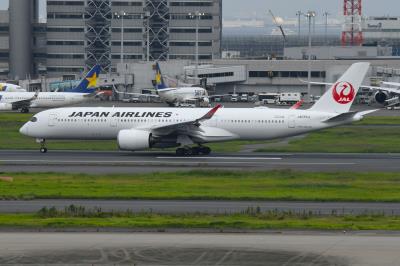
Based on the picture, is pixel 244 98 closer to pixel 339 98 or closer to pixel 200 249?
pixel 339 98

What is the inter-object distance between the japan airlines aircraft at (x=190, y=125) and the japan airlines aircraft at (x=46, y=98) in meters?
54.9

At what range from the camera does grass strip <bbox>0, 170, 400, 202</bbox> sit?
170ft

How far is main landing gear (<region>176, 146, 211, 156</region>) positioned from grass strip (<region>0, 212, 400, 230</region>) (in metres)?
28.8

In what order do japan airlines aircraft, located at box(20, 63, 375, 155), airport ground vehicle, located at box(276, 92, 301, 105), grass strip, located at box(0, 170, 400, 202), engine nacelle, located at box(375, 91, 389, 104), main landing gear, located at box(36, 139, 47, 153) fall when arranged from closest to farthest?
grass strip, located at box(0, 170, 400, 202) < japan airlines aircraft, located at box(20, 63, 375, 155) < main landing gear, located at box(36, 139, 47, 153) < engine nacelle, located at box(375, 91, 389, 104) < airport ground vehicle, located at box(276, 92, 301, 105)

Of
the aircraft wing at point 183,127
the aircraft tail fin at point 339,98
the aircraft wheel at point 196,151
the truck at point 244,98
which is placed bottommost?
the truck at point 244,98

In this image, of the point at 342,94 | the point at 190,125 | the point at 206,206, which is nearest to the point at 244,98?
the point at 342,94

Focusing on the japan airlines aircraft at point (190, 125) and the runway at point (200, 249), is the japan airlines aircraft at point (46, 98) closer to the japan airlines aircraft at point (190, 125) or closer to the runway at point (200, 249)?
the japan airlines aircraft at point (190, 125)

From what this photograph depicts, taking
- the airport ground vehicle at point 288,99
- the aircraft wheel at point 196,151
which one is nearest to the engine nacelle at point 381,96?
the airport ground vehicle at point 288,99

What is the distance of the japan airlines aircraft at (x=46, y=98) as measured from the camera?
424ft

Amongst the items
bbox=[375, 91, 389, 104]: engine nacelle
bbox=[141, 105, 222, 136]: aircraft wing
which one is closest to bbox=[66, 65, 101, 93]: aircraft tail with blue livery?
bbox=[375, 91, 389, 104]: engine nacelle

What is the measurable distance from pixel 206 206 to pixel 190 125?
80.9 feet

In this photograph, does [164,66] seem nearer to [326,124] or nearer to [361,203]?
[326,124]

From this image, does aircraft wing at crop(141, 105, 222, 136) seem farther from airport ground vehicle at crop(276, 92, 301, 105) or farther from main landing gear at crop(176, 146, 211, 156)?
airport ground vehicle at crop(276, 92, 301, 105)

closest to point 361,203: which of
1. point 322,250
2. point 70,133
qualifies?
point 322,250
